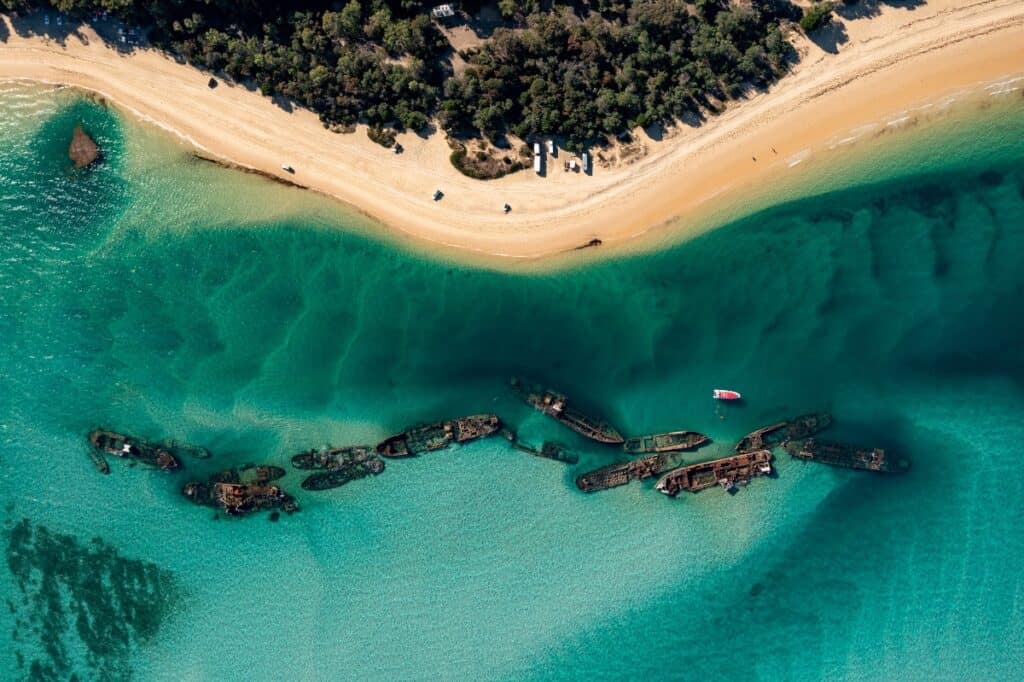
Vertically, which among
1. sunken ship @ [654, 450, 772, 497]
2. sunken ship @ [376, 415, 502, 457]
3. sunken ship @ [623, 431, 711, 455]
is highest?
sunken ship @ [376, 415, 502, 457]

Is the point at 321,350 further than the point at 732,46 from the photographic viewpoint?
Yes

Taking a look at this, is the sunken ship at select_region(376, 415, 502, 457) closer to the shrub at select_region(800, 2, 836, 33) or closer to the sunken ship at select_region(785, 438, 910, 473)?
the sunken ship at select_region(785, 438, 910, 473)

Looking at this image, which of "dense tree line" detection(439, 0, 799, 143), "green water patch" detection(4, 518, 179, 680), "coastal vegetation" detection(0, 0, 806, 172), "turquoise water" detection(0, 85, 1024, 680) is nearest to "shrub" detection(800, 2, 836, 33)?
"coastal vegetation" detection(0, 0, 806, 172)

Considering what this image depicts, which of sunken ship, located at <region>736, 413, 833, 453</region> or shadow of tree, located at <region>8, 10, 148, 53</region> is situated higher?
shadow of tree, located at <region>8, 10, 148, 53</region>

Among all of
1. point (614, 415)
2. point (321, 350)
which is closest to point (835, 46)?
point (614, 415)

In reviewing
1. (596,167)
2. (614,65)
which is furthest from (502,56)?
(596,167)

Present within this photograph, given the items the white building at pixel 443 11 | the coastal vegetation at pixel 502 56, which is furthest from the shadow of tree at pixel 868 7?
the white building at pixel 443 11

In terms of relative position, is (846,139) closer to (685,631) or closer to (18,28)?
(685,631)
